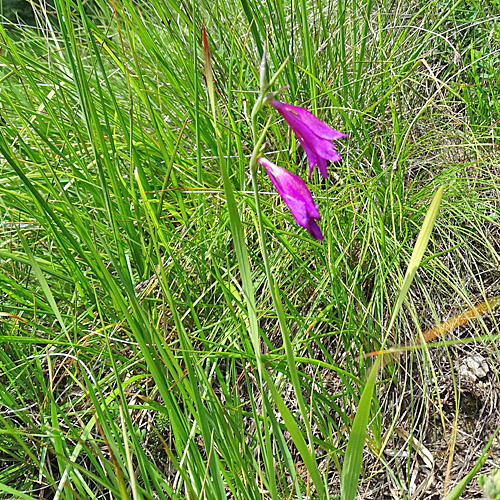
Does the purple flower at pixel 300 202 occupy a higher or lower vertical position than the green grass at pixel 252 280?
higher

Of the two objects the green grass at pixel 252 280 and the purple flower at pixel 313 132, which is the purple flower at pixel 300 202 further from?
the green grass at pixel 252 280

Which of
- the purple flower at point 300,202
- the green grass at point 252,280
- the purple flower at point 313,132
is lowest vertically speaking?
the green grass at point 252,280

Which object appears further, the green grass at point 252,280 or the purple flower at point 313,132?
the green grass at point 252,280

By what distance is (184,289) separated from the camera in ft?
4.06

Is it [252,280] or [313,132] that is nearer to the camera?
[313,132]

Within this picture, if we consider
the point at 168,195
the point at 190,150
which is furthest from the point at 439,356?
the point at 190,150

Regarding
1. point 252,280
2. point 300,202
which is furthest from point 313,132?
point 252,280

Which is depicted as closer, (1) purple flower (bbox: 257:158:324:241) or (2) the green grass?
(1) purple flower (bbox: 257:158:324:241)

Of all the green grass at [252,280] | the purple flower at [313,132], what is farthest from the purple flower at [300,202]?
the green grass at [252,280]

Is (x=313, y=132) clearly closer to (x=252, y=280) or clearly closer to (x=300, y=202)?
(x=300, y=202)

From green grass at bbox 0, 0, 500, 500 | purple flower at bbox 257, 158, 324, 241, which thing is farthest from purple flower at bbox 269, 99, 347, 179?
green grass at bbox 0, 0, 500, 500

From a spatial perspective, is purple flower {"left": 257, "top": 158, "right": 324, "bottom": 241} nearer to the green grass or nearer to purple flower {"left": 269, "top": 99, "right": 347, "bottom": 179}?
purple flower {"left": 269, "top": 99, "right": 347, "bottom": 179}

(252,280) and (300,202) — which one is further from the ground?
(300,202)

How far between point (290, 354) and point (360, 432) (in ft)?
0.47
